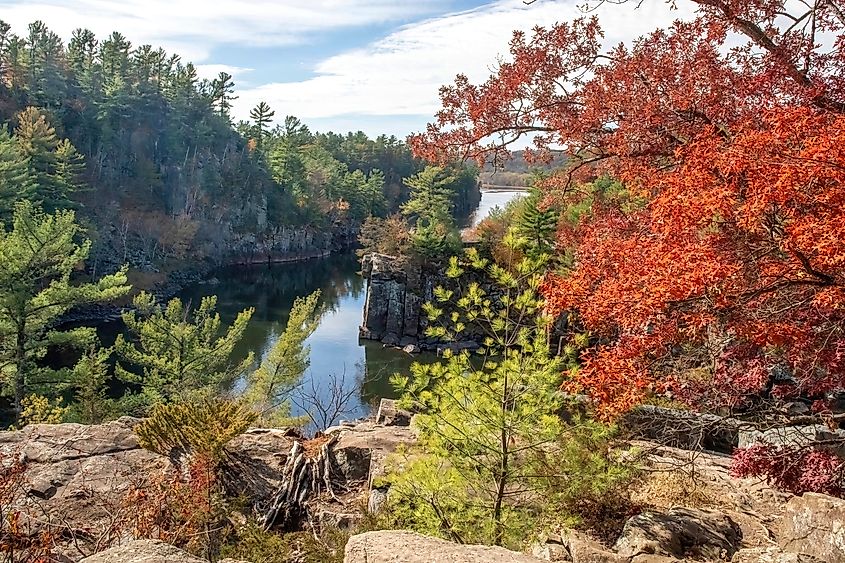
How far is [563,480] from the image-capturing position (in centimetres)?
616

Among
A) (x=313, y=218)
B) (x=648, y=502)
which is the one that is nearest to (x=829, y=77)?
(x=648, y=502)

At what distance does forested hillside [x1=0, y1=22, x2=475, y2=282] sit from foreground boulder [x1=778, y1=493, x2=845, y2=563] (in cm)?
4761

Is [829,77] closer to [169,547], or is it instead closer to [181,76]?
[169,547]

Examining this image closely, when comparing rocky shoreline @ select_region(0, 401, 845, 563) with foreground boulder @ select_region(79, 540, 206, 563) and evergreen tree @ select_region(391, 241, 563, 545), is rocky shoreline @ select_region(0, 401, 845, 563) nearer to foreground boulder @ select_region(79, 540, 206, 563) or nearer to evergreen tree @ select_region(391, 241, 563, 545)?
foreground boulder @ select_region(79, 540, 206, 563)

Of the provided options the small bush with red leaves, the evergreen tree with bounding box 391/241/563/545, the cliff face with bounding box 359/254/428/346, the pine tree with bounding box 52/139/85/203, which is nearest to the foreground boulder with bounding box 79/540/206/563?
the evergreen tree with bounding box 391/241/563/545

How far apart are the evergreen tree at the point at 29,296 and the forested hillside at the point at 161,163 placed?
28269 millimetres

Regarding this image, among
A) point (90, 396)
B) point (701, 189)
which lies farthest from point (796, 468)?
point (90, 396)

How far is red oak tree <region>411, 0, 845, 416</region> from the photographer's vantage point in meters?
4.76

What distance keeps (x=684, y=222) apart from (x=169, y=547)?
481 cm

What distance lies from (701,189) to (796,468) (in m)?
3.11

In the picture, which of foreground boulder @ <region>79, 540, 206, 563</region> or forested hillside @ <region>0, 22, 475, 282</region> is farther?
forested hillside @ <region>0, 22, 475, 282</region>

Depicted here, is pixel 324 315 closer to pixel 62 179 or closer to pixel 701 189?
pixel 62 179

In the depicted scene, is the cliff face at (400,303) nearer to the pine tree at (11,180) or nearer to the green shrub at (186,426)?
the pine tree at (11,180)

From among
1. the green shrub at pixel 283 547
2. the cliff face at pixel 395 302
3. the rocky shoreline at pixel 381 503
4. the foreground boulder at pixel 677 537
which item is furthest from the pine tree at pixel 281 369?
the foreground boulder at pixel 677 537
